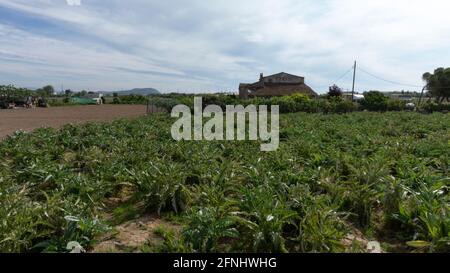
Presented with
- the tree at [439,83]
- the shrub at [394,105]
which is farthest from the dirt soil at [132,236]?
the tree at [439,83]

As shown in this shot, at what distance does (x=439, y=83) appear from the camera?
4447cm

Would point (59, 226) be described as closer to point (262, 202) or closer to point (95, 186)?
point (95, 186)

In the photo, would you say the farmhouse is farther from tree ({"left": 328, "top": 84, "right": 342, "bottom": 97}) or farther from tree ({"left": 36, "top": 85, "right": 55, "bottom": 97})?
tree ({"left": 36, "top": 85, "right": 55, "bottom": 97})

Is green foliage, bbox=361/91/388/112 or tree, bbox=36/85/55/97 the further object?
tree, bbox=36/85/55/97

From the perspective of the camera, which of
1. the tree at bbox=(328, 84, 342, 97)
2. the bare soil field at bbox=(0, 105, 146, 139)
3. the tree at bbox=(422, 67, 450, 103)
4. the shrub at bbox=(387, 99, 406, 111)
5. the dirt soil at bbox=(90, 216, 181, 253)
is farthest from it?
the tree at bbox=(422, 67, 450, 103)

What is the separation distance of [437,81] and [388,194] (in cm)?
5095

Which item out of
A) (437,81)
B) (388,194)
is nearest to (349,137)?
(388,194)

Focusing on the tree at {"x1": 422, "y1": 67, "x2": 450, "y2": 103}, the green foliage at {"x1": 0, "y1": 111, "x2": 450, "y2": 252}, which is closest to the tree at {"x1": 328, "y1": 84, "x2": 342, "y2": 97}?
the tree at {"x1": 422, "y1": 67, "x2": 450, "y2": 103}

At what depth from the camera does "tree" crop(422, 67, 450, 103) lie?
4391 centimetres

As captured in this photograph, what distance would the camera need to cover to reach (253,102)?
2680 cm

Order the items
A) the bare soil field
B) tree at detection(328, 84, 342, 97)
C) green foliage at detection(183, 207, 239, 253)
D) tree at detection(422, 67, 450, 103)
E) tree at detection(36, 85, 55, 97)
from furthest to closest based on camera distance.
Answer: tree at detection(36, 85, 55, 97)
tree at detection(422, 67, 450, 103)
tree at detection(328, 84, 342, 97)
the bare soil field
green foliage at detection(183, 207, 239, 253)

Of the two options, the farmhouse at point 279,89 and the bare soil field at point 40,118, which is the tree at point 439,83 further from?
the bare soil field at point 40,118

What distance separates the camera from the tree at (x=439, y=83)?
43.9 m

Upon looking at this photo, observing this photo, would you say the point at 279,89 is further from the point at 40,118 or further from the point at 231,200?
the point at 231,200
